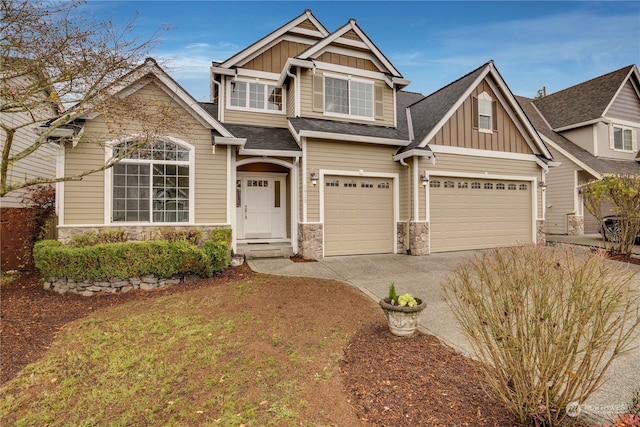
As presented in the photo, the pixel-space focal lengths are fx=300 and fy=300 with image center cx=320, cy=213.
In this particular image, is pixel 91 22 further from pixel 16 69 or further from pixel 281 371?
pixel 281 371

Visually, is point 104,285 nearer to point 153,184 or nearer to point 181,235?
point 181,235

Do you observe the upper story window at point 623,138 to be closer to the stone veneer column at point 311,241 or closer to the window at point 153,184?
the stone veneer column at point 311,241

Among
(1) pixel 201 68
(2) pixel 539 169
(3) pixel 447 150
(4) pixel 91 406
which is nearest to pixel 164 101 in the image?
(1) pixel 201 68

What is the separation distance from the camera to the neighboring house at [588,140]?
1547 centimetres

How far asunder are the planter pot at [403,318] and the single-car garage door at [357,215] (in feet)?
18.1

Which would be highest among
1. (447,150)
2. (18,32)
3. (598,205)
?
(18,32)

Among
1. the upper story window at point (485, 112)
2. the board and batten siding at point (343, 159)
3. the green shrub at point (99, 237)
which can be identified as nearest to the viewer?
the green shrub at point (99, 237)

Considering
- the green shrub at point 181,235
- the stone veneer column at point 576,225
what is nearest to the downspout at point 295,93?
the green shrub at point 181,235

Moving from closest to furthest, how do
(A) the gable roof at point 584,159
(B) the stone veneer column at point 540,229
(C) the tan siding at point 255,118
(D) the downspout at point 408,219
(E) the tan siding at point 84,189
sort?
(E) the tan siding at point 84,189 → (D) the downspout at point 408,219 → (C) the tan siding at point 255,118 → (B) the stone veneer column at point 540,229 → (A) the gable roof at point 584,159

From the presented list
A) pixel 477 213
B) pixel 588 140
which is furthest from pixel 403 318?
pixel 588 140

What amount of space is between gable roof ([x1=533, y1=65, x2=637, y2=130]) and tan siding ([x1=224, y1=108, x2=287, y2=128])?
17.2 metres

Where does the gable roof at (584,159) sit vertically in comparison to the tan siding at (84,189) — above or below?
above

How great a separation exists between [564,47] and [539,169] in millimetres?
4956

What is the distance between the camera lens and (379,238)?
10.4 meters
